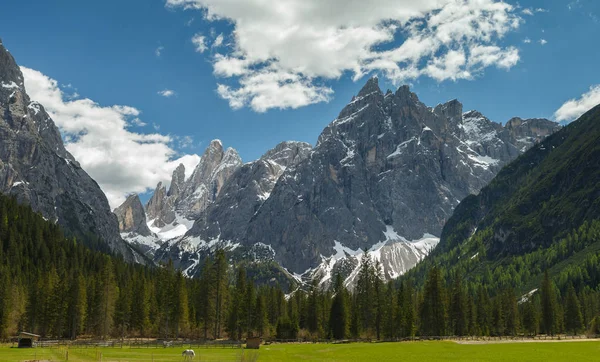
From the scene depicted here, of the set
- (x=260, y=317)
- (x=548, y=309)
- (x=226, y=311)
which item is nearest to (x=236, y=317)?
(x=226, y=311)

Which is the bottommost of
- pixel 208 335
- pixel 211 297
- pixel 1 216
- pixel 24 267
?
pixel 208 335

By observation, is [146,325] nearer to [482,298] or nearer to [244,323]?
[244,323]

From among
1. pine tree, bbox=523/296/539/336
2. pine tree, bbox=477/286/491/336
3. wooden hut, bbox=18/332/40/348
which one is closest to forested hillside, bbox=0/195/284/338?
wooden hut, bbox=18/332/40/348

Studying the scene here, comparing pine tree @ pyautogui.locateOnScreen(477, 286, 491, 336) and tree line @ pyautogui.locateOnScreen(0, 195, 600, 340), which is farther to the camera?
pine tree @ pyautogui.locateOnScreen(477, 286, 491, 336)

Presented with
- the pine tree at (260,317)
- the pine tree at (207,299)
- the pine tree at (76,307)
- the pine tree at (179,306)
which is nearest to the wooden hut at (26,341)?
the pine tree at (76,307)

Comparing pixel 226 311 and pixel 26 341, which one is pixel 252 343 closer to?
pixel 26 341

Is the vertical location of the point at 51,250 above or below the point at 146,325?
above

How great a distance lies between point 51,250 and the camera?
18450cm

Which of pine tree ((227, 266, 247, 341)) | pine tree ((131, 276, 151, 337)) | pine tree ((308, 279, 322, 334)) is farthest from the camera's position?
pine tree ((308, 279, 322, 334))

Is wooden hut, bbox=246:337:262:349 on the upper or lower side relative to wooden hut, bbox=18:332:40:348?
lower

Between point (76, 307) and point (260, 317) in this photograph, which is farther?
point (260, 317)

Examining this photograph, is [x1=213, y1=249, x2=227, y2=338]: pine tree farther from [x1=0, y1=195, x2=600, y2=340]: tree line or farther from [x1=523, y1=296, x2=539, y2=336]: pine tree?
[x1=523, y1=296, x2=539, y2=336]: pine tree

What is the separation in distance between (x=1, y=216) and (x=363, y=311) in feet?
425

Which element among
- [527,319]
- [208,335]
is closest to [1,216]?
[208,335]
